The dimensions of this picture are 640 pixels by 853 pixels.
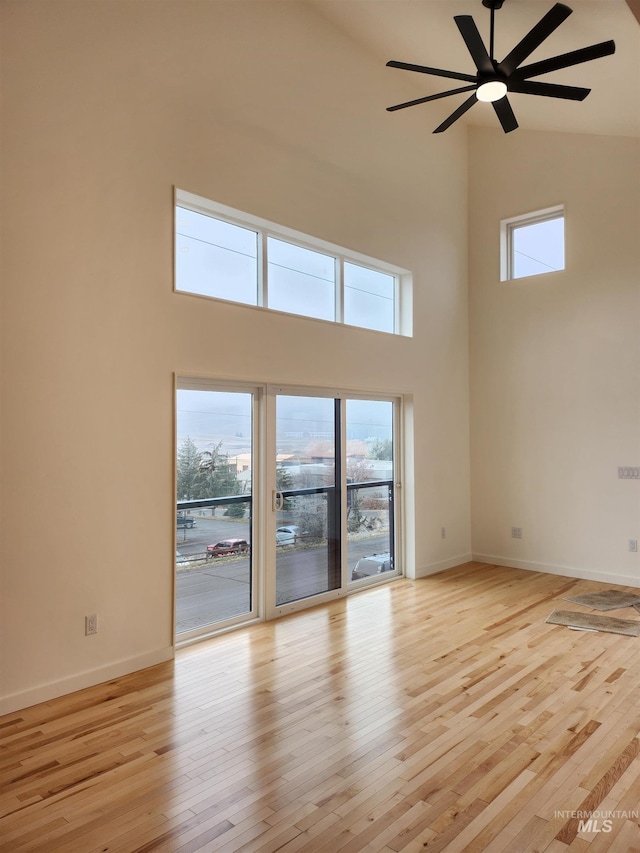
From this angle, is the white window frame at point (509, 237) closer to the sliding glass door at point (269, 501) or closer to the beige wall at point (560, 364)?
the beige wall at point (560, 364)

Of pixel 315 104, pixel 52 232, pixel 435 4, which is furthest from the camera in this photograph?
pixel 315 104

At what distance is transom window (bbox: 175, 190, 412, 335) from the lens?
14.0 ft

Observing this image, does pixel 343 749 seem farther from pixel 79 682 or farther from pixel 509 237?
→ pixel 509 237

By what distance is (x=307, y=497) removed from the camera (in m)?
5.02

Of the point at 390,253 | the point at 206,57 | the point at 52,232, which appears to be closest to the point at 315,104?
the point at 206,57

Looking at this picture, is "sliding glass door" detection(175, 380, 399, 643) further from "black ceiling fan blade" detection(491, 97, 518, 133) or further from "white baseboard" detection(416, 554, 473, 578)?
"black ceiling fan blade" detection(491, 97, 518, 133)

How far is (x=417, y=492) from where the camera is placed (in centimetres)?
605

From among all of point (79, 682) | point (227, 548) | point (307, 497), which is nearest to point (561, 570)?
point (307, 497)

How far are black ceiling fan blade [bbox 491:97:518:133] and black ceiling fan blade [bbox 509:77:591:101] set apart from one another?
0.37 ft

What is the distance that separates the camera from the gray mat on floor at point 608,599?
5027 mm

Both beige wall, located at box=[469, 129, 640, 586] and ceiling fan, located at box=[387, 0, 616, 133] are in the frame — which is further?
beige wall, located at box=[469, 129, 640, 586]

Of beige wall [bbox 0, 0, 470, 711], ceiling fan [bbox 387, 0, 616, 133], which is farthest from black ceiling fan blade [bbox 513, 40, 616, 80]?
beige wall [bbox 0, 0, 470, 711]

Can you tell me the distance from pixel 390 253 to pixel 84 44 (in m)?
3.16

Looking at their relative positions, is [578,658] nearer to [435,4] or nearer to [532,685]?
[532,685]
